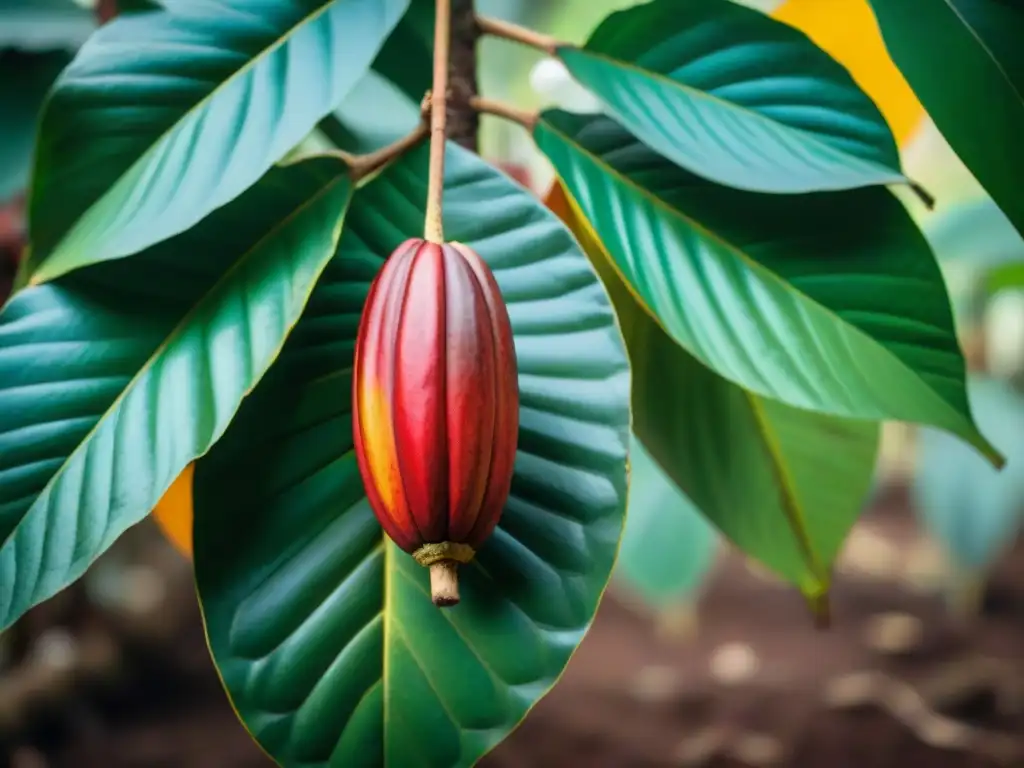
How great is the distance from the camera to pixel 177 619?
1410 millimetres

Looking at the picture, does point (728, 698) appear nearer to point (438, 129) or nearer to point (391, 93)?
point (391, 93)

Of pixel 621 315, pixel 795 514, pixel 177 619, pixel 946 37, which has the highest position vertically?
pixel 946 37

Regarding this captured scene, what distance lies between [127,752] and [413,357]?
1014 mm

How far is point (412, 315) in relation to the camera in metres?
0.29

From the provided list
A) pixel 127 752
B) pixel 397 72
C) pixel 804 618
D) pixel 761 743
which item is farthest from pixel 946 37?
pixel 804 618

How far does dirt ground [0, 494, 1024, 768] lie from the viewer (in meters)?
1.08

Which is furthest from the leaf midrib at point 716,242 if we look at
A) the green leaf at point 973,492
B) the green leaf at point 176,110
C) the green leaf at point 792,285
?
the green leaf at point 973,492

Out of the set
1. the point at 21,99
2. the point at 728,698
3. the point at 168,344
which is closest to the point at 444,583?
the point at 168,344

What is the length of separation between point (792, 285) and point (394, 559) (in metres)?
0.20

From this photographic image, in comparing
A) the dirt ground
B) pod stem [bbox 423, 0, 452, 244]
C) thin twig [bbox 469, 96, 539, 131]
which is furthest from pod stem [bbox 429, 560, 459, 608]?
the dirt ground

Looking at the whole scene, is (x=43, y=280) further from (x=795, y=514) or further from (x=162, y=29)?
(x=795, y=514)

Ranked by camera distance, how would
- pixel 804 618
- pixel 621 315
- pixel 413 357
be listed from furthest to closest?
pixel 804 618
pixel 621 315
pixel 413 357

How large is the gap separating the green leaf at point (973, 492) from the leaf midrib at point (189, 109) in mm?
1003

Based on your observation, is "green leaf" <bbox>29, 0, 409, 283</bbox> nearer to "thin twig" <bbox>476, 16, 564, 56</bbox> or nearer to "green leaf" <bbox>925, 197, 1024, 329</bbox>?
"thin twig" <bbox>476, 16, 564, 56</bbox>
